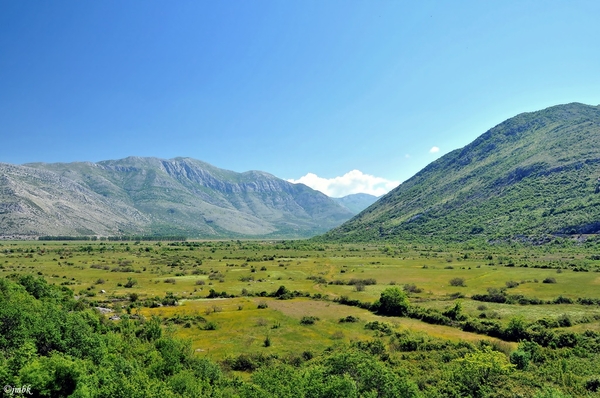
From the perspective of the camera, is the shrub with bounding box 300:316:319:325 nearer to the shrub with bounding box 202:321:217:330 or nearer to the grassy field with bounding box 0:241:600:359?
the grassy field with bounding box 0:241:600:359

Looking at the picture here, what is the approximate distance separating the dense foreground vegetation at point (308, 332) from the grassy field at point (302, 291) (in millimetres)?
432

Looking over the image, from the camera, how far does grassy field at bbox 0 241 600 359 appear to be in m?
51.4

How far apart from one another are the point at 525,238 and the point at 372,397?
595ft

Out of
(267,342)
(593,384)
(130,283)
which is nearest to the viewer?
(593,384)

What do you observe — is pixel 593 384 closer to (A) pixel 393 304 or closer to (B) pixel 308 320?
(A) pixel 393 304

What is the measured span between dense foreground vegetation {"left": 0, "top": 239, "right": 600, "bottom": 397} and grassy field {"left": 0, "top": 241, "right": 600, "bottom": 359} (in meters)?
0.43

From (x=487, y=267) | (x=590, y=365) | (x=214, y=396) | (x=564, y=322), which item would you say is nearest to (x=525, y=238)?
(x=487, y=267)

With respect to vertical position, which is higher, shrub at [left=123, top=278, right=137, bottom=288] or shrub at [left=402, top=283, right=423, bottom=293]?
shrub at [left=123, top=278, right=137, bottom=288]

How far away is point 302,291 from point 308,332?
1193 inches

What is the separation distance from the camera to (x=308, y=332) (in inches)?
2087

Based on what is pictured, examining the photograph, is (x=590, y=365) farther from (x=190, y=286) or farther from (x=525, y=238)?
(x=525, y=238)

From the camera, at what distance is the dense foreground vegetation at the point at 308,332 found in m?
24.9

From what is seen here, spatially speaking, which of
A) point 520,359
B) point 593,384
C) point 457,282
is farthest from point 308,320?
point 457,282

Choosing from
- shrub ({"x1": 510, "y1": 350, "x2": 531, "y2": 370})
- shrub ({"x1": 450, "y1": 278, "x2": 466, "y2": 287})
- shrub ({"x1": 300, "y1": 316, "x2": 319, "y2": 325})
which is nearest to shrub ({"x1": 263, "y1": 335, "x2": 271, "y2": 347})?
shrub ({"x1": 300, "y1": 316, "x2": 319, "y2": 325})
